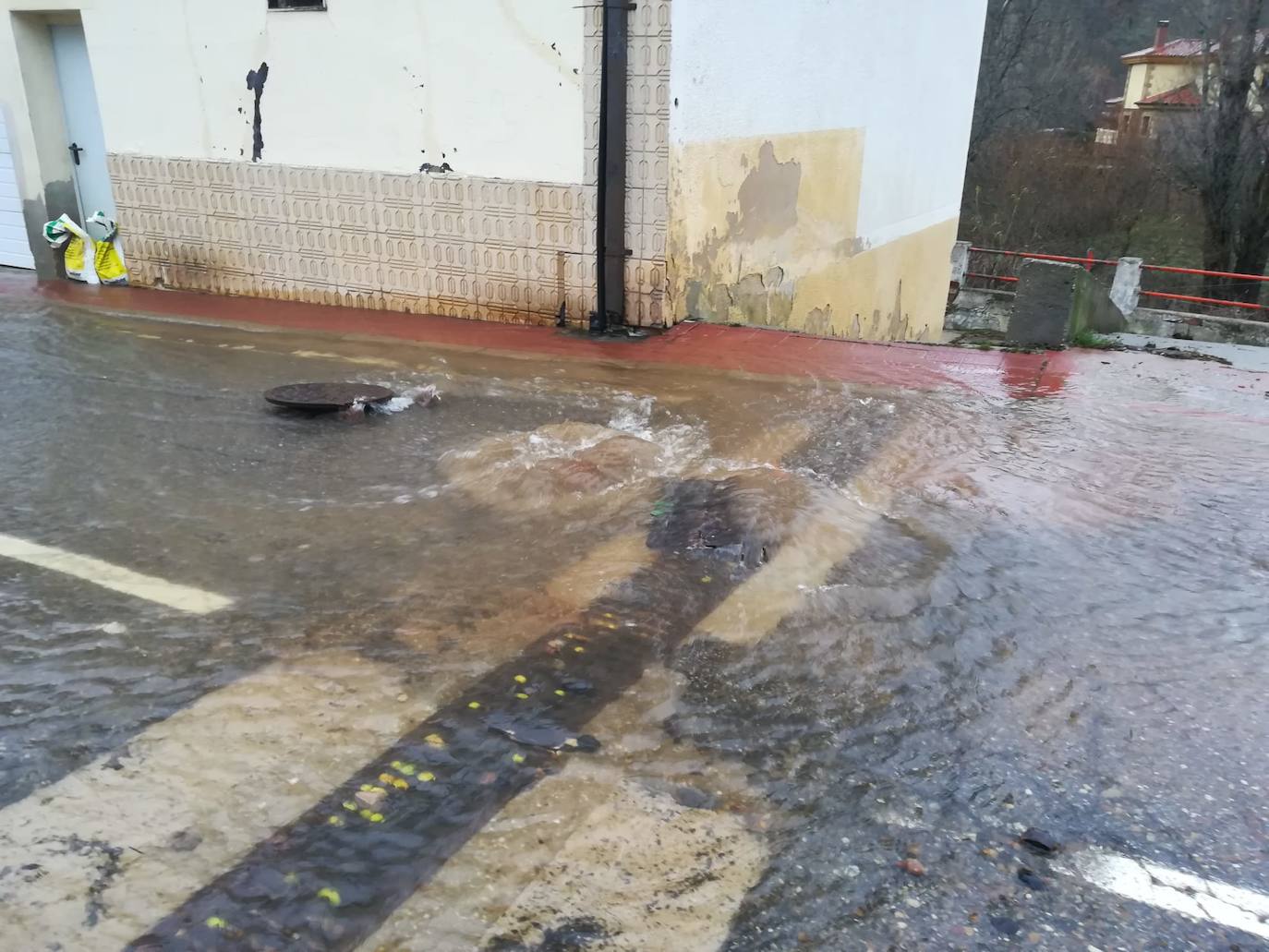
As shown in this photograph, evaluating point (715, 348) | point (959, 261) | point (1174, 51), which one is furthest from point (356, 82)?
point (1174, 51)

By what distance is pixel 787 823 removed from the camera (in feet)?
8.79

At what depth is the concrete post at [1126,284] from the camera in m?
16.5

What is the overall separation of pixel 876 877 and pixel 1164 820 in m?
0.89

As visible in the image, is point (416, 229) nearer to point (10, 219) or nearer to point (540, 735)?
point (10, 219)

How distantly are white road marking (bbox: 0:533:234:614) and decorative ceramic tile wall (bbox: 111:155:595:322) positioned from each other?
4585 millimetres

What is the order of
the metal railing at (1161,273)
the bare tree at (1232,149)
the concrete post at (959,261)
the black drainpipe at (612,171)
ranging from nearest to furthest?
the black drainpipe at (612,171) < the metal railing at (1161,273) < the concrete post at (959,261) < the bare tree at (1232,149)

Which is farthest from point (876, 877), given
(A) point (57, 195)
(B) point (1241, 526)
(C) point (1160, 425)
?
(A) point (57, 195)

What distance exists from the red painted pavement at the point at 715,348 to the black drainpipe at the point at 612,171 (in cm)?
38

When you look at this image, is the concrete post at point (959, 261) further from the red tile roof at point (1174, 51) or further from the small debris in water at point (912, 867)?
the red tile roof at point (1174, 51)

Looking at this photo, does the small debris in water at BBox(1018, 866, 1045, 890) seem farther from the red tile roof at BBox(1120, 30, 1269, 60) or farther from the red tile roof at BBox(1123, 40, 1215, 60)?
the red tile roof at BBox(1123, 40, 1215, 60)

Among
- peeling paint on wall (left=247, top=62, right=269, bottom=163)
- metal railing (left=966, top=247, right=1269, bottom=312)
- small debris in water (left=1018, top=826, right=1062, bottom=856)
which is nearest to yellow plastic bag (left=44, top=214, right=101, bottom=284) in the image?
peeling paint on wall (left=247, top=62, right=269, bottom=163)

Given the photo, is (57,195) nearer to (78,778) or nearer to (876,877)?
(78,778)

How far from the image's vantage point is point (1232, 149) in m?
24.5

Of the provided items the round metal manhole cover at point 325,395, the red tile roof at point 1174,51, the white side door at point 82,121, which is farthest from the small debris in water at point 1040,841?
the red tile roof at point 1174,51
